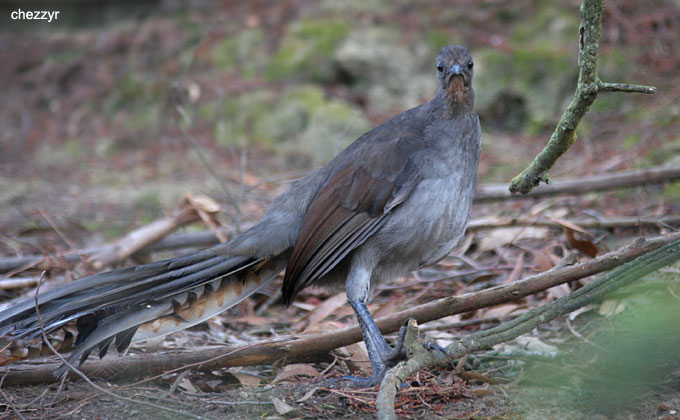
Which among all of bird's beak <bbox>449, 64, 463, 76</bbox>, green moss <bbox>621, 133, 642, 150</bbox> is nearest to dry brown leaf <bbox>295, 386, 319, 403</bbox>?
bird's beak <bbox>449, 64, 463, 76</bbox>

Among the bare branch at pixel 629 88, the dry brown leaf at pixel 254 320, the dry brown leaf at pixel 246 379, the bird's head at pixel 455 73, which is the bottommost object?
the dry brown leaf at pixel 254 320

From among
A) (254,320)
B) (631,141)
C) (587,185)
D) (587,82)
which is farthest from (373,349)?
(631,141)

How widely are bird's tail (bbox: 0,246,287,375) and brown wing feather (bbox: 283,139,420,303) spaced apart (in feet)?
0.76

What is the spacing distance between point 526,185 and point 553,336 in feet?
2.92

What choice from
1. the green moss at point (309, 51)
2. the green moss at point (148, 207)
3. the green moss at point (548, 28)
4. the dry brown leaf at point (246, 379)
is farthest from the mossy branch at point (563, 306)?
the green moss at point (309, 51)

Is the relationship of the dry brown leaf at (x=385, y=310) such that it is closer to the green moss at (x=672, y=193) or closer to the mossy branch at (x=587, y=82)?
the mossy branch at (x=587, y=82)

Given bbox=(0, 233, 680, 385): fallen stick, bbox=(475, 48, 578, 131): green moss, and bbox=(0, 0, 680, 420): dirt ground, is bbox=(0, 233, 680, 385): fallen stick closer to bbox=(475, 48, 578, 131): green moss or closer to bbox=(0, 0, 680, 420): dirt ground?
bbox=(0, 0, 680, 420): dirt ground

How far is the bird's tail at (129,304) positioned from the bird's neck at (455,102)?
118 cm

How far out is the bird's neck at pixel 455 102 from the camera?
322cm

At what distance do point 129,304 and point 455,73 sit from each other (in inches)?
73.5

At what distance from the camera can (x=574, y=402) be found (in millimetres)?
2635

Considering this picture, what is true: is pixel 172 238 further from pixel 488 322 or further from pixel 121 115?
pixel 121 115

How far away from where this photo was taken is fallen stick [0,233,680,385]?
286 cm

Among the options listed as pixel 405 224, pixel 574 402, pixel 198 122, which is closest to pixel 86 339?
pixel 405 224
